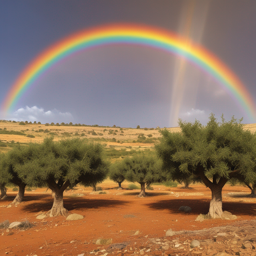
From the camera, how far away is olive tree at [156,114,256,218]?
563 inches

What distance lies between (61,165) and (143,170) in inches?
732

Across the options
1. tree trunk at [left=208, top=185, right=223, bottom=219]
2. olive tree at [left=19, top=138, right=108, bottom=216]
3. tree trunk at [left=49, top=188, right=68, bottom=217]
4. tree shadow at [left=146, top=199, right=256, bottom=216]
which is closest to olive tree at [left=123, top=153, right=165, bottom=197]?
tree shadow at [left=146, top=199, right=256, bottom=216]

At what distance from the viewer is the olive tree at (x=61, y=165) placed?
57.5 feet

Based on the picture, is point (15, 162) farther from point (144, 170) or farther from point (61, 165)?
point (144, 170)

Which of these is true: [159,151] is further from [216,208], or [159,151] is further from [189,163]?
[216,208]

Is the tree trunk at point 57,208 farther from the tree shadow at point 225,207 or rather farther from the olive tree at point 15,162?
the tree shadow at point 225,207

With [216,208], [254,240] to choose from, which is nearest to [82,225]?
[216,208]

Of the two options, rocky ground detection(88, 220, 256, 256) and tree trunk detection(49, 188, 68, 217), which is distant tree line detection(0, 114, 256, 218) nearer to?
tree trunk detection(49, 188, 68, 217)

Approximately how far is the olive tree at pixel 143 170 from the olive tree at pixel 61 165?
497 inches

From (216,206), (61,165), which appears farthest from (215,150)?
(61,165)

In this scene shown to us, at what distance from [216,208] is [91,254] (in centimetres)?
1134

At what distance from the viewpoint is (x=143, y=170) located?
111 feet

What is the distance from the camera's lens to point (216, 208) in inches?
607

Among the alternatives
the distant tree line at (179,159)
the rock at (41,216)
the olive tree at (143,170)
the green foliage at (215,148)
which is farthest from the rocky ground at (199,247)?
the olive tree at (143,170)
